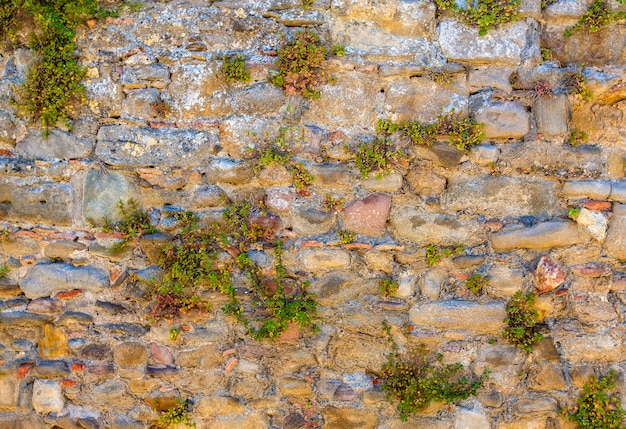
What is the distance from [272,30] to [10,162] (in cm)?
167

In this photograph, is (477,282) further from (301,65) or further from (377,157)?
(301,65)

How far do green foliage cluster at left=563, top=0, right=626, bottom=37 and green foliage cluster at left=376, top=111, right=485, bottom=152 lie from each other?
742 mm

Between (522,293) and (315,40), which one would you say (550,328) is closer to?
(522,293)

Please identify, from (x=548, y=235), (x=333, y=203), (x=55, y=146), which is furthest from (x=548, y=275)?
(x=55, y=146)

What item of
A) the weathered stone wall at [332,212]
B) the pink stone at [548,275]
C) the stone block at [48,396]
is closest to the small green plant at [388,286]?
the weathered stone wall at [332,212]

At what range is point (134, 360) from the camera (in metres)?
3.04

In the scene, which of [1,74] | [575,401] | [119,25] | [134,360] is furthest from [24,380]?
[575,401]

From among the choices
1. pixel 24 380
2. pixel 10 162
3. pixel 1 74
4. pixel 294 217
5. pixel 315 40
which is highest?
pixel 315 40

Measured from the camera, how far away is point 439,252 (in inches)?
115

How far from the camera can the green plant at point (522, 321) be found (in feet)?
9.41

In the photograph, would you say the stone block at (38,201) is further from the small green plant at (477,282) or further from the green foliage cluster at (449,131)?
the small green plant at (477,282)

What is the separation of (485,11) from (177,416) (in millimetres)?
2809

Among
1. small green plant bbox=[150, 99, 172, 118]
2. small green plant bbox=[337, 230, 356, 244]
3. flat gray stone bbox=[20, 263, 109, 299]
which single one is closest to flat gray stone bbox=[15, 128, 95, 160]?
small green plant bbox=[150, 99, 172, 118]

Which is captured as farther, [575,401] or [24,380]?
[24,380]
